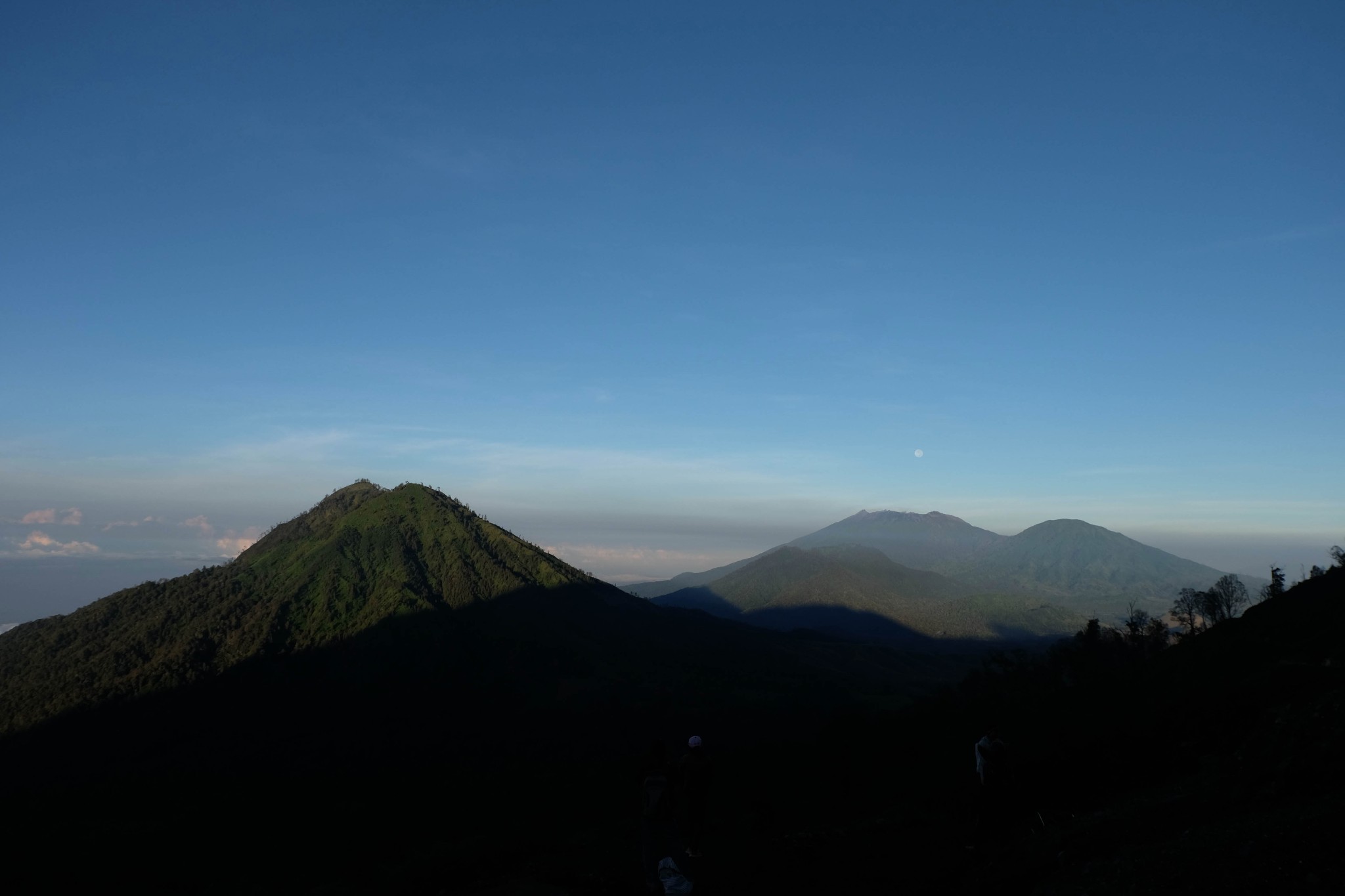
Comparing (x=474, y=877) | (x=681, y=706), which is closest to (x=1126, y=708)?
(x=474, y=877)

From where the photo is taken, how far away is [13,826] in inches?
3248

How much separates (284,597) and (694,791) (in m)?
156

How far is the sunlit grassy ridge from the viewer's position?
125 meters

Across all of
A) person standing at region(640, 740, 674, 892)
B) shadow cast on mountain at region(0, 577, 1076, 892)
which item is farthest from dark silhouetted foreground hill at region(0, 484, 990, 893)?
person standing at region(640, 740, 674, 892)

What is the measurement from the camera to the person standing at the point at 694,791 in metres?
16.8

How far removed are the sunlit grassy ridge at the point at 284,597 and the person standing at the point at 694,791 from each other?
453ft

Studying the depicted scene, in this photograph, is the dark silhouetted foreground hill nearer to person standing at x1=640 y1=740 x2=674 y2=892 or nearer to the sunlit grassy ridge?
the sunlit grassy ridge

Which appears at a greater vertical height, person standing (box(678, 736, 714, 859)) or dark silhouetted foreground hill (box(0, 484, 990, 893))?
person standing (box(678, 736, 714, 859))

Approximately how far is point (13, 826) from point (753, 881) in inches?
4064

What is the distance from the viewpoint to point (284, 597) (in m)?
150

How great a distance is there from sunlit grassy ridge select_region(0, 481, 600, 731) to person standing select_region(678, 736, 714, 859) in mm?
138205

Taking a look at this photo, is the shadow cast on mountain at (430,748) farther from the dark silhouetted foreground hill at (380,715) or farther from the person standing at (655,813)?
the person standing at (655,813)

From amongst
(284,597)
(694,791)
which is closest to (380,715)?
(284,597)

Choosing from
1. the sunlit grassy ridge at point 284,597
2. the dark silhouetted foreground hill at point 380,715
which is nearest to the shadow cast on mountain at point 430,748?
the dark silhouetted foreground hill at point 380,715
